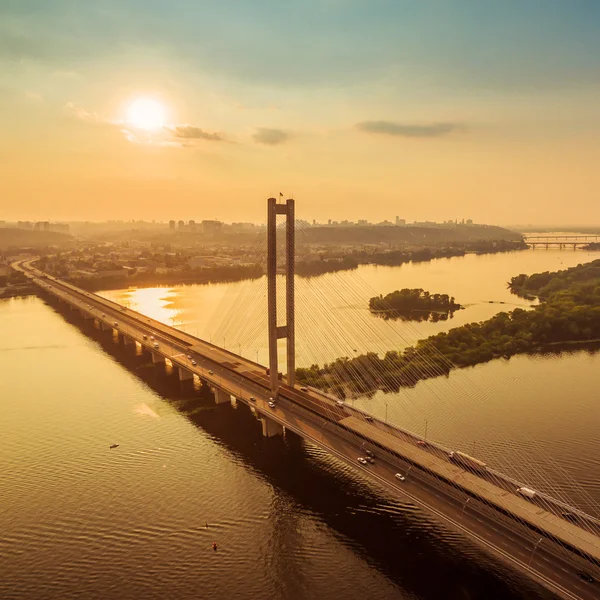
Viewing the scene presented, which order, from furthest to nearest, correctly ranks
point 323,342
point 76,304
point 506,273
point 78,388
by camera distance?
1. point 506,273
2. point 76,304
3. point 323,342
4. point 78,388

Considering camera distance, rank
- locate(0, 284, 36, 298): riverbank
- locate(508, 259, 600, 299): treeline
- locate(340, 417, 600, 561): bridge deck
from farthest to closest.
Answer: locate(0, 284, 36, 298): riverbank, locate(508, 259, 600, 299): treeline, locate(340, 417, 600, 561): bridge deck

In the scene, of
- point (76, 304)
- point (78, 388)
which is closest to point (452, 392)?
point (78, 388)

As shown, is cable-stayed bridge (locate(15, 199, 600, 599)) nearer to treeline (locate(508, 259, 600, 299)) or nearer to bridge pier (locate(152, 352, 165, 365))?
bridge pier (locate(152, 352, 165, 365))

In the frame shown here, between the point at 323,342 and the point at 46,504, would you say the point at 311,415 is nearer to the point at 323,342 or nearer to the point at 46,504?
the point at 46,504

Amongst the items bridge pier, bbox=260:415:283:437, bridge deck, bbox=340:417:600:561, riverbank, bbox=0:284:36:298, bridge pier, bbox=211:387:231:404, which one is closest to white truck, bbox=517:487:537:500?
bridge deck, bbox=340:417:600:561

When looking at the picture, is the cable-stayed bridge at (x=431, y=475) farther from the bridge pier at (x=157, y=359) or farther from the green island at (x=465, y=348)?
the bridge pier at (x=157, y=359)


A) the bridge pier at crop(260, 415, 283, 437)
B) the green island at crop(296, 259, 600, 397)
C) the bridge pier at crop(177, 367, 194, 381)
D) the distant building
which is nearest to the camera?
the bridge pier at crop(260, 415, 283, 437)

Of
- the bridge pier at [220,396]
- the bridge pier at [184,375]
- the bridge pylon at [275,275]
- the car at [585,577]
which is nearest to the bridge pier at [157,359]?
the bridge pier at [184,375]
